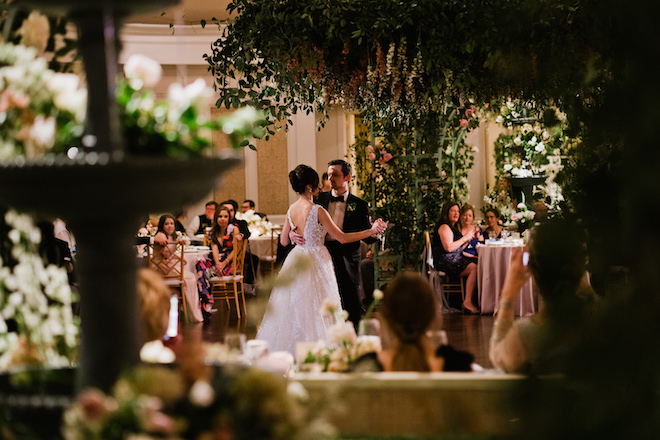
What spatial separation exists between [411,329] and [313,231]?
3609mm

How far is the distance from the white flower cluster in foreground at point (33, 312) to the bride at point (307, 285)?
4019 millimetres

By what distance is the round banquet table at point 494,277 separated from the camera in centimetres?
782

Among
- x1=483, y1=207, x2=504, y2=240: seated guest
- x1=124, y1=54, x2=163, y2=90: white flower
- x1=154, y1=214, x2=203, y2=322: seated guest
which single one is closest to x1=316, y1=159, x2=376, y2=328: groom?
x1=154, y1=214, x2=203, y2=322: seated guest

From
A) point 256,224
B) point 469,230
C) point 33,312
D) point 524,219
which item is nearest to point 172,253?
point 256,224

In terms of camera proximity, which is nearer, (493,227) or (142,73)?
(142,73)

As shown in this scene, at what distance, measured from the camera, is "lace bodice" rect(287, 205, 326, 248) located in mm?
5812

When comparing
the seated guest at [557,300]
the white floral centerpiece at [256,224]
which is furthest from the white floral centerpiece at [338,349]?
the white floral centerpiece at [256,224]

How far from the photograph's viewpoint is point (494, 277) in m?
7.96

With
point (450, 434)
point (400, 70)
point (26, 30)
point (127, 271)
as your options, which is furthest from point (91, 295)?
point (400, 70)

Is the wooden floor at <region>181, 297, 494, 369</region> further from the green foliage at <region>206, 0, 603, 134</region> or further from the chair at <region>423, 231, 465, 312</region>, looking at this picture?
the green foliage at <region>206, 0, 603, 134</region>

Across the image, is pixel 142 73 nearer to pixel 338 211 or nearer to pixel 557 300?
pixel 557 300

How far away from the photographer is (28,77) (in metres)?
1.27

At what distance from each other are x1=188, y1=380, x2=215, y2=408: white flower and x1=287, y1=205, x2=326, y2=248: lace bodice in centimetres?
472

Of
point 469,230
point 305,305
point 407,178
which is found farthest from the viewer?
point 469,230
